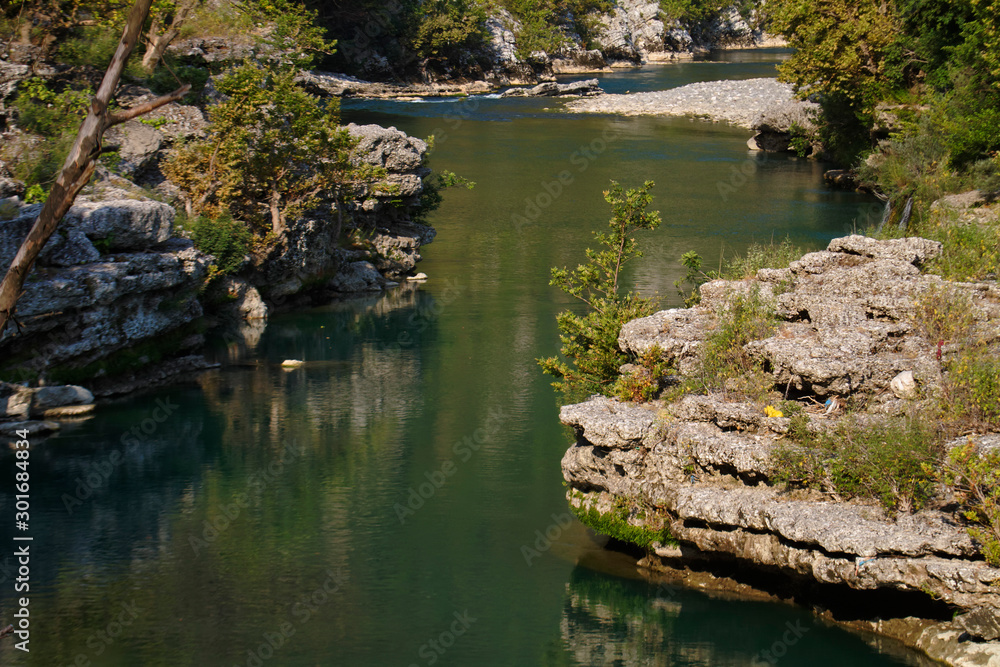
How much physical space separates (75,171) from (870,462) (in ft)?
40.4

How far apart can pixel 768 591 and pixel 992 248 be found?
10633 mm

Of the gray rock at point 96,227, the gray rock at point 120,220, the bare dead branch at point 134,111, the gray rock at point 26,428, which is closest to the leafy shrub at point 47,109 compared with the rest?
the gray rock at point 96,227

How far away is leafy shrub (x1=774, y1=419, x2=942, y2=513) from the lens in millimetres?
14570

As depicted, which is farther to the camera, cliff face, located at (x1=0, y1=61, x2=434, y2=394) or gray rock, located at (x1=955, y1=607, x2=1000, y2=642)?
cliff face, located at (x1=0, y1=61, x2=434, y2=394)

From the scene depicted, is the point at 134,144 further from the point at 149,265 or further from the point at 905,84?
the point at 905,84

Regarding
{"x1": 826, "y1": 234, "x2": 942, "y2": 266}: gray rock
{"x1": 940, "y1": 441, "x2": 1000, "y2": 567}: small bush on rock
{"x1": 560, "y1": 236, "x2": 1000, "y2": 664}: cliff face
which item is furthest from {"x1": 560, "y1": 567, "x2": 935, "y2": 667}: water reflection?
{"x1": 826, "y1": 234, "x2": 942, "y2": 266}: gray rock

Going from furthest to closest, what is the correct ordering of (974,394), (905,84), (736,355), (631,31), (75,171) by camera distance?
(631,31)
(905,84)
(736,355)
(974,394)
(75,171)

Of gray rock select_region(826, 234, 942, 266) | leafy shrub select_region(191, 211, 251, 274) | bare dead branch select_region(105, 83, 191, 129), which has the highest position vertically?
bare dead branch select_region(105, 83, 191, 129)

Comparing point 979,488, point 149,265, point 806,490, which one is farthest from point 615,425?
point 149,265

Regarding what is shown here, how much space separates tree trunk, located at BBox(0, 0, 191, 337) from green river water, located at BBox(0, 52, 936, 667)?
6.82 metres

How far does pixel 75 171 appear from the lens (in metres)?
12.0

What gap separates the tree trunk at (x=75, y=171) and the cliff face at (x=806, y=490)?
929cm

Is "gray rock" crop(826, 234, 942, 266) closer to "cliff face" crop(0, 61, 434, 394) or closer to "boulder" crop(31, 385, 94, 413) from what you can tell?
"cliff face" crop(0, 61, 434, 394)

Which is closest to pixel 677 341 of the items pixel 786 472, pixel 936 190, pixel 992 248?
pixel 786 472
